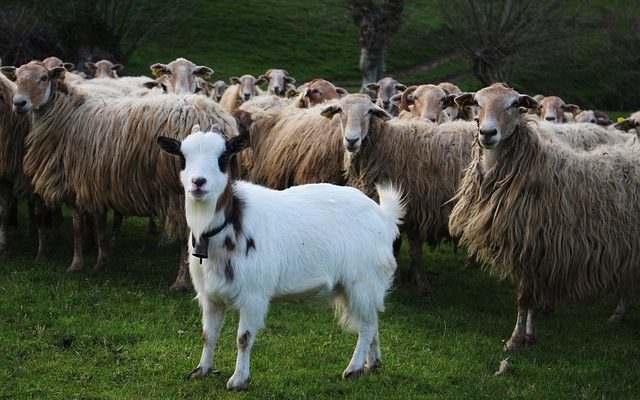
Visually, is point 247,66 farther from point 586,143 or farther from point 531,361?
point 531,361

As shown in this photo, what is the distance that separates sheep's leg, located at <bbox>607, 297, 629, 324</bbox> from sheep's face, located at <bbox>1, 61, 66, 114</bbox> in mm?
6760

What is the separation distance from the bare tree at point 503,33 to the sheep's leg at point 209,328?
31621 mm

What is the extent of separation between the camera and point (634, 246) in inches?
300

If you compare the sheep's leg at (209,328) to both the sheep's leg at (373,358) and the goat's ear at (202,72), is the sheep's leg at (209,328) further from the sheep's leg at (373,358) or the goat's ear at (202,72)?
the goat's ear at (202,72)

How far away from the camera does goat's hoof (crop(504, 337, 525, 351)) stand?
781 cm

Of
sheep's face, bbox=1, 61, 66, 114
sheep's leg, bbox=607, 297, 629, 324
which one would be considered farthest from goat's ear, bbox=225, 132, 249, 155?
sheep's leg, bbox=607, 297, 629, 324

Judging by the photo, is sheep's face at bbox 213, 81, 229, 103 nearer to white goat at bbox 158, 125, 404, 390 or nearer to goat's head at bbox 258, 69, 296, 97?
goat's head at bbox 258, 69, 296, 97

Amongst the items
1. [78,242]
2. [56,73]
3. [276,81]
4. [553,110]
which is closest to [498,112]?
[78,242]

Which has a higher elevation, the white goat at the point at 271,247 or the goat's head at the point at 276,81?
the goat's head at the point at 276,81

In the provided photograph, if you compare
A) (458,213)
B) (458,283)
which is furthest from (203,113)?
(458,283)

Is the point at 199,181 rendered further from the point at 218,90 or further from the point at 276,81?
the point at 218,90

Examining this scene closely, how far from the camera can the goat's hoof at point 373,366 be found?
675 centimetres

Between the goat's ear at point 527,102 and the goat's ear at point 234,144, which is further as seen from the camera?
the goat's ear at point 527,102

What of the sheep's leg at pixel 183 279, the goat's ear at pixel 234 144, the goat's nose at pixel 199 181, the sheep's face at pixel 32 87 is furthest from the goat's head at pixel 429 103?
the goat's nose at pixel 199 181
